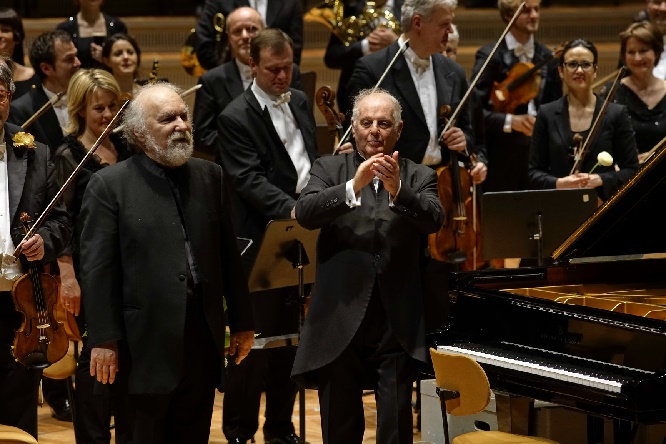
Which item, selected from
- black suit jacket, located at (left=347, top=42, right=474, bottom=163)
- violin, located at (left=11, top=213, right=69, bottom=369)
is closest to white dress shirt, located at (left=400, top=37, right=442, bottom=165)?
black suit jacket, located at (left=347, top=42, right=474, bottom=163)

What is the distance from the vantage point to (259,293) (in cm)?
480

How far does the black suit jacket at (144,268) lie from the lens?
349 centimetres

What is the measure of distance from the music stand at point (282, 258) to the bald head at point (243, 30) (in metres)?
1.22

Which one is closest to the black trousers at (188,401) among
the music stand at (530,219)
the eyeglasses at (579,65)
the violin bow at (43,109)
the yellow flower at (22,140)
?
the yellow flower at (22,140)

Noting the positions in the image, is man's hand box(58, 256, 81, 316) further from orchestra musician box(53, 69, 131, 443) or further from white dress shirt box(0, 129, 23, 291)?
white dress shirt box(0, 129, 23, 291)

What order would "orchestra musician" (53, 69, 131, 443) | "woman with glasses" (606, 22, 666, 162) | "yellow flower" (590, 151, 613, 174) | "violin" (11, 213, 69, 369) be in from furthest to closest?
1. "woman with glasses" (606, 22, 666, 162)
2. "yellow flower" (590, 151, 613, 174)
3. "orchestra musician" (53, 69, 131, 443)
4. "violin" (11, 213, 69, 369)

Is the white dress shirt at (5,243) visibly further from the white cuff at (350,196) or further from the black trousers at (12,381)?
the white cuff at (350,196)

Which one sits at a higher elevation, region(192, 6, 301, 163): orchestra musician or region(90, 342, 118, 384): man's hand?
region(192, 6, 301, 163): orchestra musician

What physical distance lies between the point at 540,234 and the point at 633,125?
1.34m

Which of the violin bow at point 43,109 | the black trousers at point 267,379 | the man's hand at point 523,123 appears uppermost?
the violin bow at point 43,109

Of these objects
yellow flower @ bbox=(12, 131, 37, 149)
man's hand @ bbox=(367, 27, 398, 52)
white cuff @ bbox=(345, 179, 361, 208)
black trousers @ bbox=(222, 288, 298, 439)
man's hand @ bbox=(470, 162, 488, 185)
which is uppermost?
man's hand @ bbox=(367, 27, 398, 52)

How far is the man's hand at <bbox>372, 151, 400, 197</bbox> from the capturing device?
3629mm

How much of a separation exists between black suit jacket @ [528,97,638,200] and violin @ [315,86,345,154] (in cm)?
118

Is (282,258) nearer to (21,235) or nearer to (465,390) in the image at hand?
(21,235)
